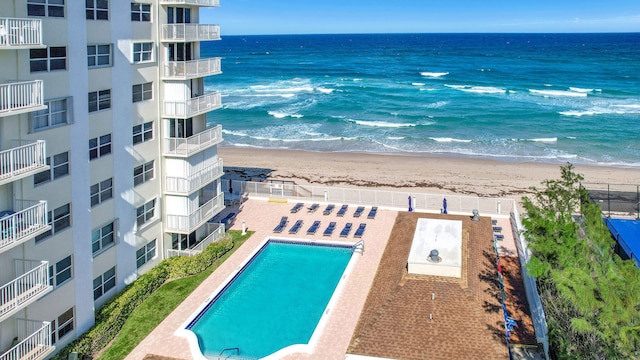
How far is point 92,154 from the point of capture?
2452 cm

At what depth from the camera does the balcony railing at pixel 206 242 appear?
3042cm

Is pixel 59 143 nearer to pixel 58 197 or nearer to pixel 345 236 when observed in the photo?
pixel 58 197

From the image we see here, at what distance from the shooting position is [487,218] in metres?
35.3

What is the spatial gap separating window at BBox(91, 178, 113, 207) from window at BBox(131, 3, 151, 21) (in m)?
6.73

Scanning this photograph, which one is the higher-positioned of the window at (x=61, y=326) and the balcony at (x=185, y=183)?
the balcony at (x=185, y=183)

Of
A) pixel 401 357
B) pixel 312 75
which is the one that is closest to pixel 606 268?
pixel 401 357

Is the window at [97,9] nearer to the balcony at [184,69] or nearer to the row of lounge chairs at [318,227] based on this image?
the balcony at [184,69]

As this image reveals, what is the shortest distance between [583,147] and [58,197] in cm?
5246

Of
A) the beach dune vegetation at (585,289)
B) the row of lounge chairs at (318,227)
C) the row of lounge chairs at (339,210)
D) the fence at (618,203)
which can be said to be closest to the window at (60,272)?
the row of lounge chairs at (318,227)

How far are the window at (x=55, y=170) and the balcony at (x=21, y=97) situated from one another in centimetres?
259

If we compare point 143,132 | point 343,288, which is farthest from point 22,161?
point 343,288

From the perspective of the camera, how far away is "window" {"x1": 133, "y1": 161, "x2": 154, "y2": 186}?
90.9 ft

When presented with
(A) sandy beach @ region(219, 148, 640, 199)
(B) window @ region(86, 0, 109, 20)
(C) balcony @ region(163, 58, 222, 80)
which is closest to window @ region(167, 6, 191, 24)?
(C) balcony @ region(163, 58, 222, 80)

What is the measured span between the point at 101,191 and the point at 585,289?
1749 cm
